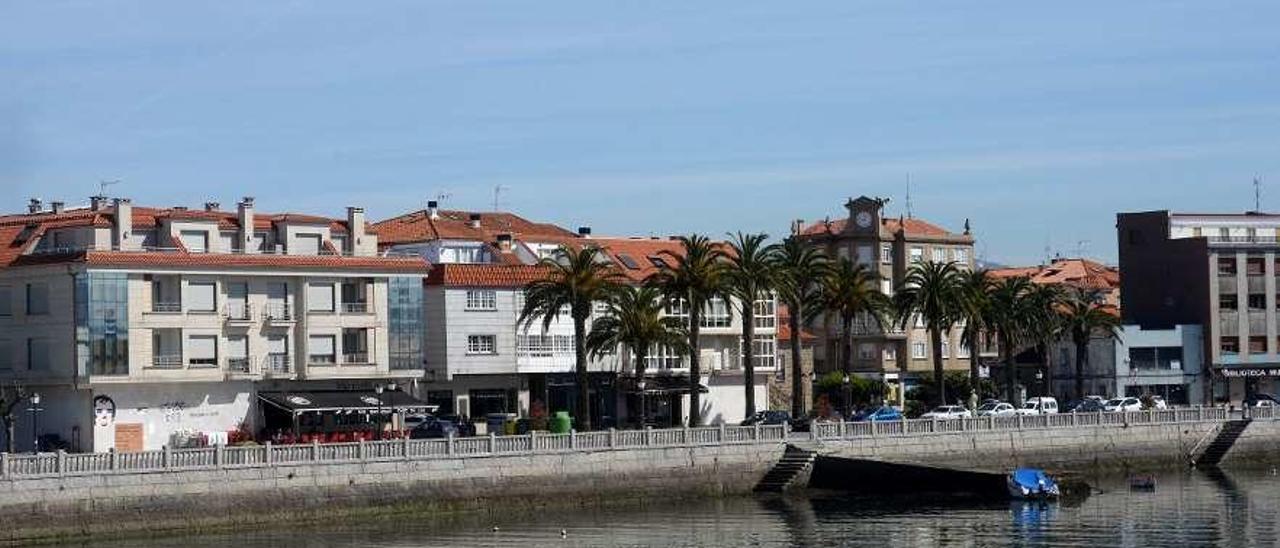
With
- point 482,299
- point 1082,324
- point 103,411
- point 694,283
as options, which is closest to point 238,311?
point 103,411

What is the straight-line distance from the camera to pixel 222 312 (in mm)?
102062

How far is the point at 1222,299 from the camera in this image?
14912cm

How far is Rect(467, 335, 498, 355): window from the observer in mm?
114938

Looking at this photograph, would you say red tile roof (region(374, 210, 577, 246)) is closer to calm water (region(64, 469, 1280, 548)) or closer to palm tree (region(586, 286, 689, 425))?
palm tree (region(586, 286, 689, 425))

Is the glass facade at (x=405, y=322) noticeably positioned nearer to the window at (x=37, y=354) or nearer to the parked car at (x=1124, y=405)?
the window at (x=37, y=354)

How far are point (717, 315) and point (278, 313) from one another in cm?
2998

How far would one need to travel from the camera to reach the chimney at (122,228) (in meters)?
99.6

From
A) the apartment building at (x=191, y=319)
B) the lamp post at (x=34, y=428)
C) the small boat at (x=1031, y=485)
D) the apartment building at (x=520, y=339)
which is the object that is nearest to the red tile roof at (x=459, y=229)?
the apartment building at (x=520, y=339)

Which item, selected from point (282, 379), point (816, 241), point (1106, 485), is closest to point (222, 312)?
point (282, 379)

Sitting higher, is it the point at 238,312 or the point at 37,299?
the point at 37,299

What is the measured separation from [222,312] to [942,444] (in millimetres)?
31641

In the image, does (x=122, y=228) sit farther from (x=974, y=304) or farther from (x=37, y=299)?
(x=974, y=304)

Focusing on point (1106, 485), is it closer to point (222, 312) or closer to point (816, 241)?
point (222, 312)

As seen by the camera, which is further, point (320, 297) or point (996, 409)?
point (996, 409)
